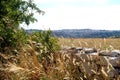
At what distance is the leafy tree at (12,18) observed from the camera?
9695 mm

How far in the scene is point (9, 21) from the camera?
9.74 metres

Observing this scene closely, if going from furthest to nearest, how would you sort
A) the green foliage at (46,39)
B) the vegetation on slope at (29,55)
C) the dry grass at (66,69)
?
the green foliage at (46,39) < the vegetation on slope at (29,55) < the dry grass at (66,69)

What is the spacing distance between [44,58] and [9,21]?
2.13m

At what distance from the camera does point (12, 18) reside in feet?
32.9

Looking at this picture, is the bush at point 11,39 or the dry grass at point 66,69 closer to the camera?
the dry grass at point 66,69

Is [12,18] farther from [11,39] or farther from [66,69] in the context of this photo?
[66,69]

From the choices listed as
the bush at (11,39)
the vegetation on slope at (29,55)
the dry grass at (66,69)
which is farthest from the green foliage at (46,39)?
the dry grass at (66,69)

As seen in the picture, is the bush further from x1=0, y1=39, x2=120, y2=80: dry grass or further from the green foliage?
x1=0, y1=39, x2=120, y2=80: dry grass

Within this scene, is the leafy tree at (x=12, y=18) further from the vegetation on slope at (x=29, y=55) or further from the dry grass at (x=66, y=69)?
the dry grass at (x=66, y=69)

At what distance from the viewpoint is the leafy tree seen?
9.70 meters

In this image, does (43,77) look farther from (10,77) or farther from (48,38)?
(48,38)

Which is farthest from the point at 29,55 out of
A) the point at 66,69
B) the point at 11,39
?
the point at 11,39

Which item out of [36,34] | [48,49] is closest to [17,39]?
[36,34]

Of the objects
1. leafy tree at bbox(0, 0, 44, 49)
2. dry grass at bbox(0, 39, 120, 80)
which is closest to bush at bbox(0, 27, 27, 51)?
leafy tree at bbox(0, 0, 44, 49)
